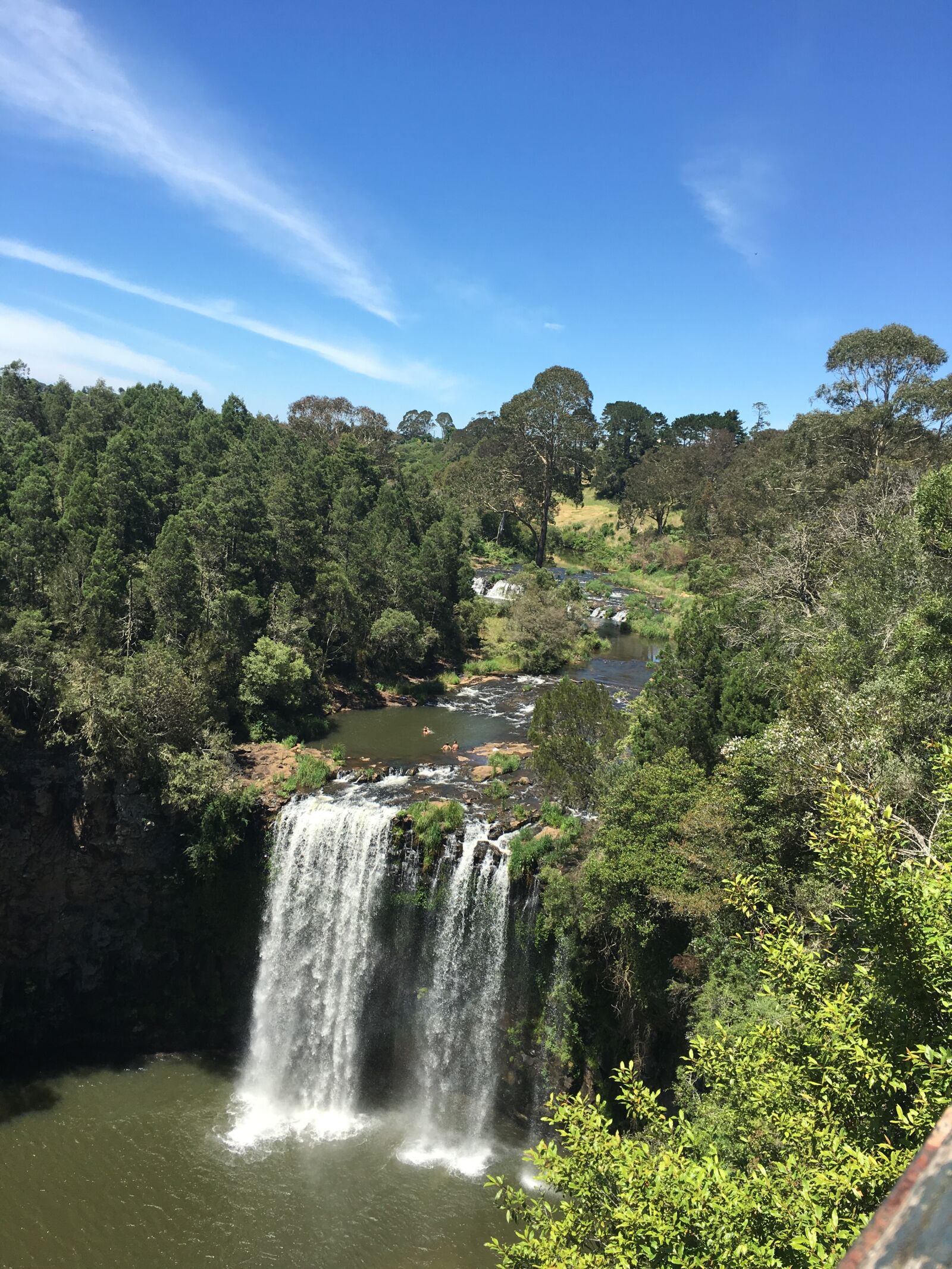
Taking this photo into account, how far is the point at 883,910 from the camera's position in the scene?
24.2ft

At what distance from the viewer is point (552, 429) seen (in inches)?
2963

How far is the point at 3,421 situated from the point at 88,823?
45556 mm

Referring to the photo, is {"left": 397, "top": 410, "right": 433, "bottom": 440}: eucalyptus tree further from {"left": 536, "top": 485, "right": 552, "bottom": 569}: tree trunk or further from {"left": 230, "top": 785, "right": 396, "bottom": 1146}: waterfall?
{"left": 230, "top": 785, "right": 396, "bottom": 1146}: waterfall

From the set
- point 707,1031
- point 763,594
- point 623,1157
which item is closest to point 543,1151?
point 623,1157

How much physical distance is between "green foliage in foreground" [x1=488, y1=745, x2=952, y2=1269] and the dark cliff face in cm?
1973

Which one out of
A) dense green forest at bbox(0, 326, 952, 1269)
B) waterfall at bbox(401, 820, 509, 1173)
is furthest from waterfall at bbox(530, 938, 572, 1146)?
waterfall at bbox(401, 820, 509, 1173)

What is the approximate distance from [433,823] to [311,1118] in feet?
32.8

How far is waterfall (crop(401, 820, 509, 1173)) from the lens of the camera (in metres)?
22.8

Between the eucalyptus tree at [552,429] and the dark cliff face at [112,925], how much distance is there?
57649 mm

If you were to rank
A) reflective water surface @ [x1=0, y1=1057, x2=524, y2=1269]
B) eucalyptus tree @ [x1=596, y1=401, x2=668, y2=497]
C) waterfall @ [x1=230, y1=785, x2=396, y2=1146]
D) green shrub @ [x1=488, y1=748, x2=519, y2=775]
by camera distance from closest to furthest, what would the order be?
reflective water surface @ [x1=0, y1=1057, x2=524, y2=1269] → waterfall @ [x1=230, y1=785, x2=396, y2=1146] → green shrub @ [x1=488, y1=748, x2=519, y2=775] → eucalyptus tree @ [x1=596, y1=401, x2=668, y2=497]

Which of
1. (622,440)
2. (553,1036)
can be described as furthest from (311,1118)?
(622,440)

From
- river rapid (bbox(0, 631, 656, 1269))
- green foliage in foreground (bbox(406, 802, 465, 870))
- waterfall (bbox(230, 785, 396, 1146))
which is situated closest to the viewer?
river rapid (bbox(0, 631, 656, 1269))

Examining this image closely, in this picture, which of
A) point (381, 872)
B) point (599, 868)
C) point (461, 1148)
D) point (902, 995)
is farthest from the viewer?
point (381, 872)

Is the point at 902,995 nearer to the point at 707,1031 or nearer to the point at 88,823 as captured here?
the point at 707,1031
